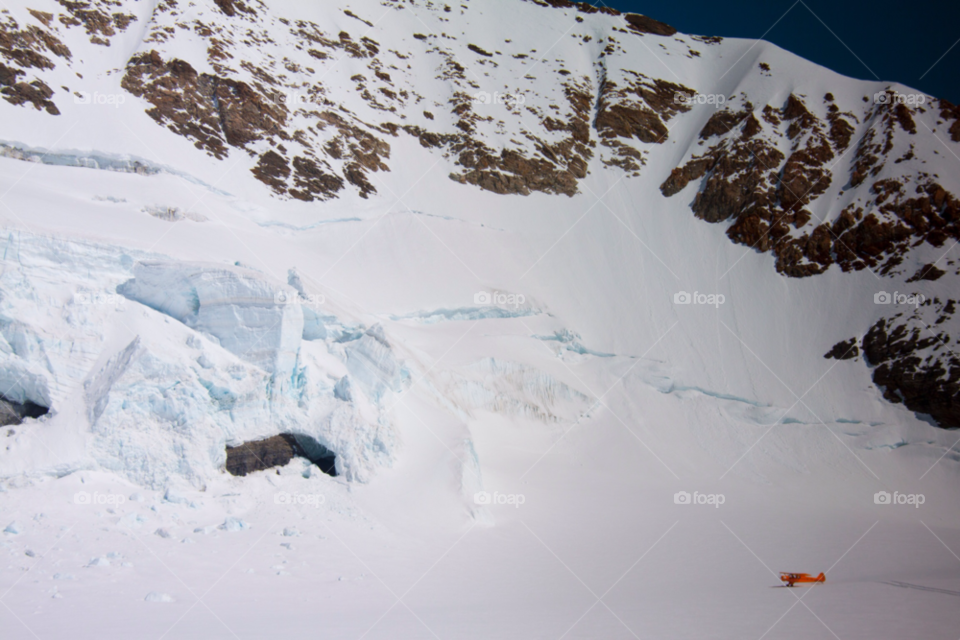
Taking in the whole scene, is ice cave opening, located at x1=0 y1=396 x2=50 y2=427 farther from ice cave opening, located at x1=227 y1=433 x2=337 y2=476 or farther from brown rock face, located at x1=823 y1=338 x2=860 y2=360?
brown rock face, located at x1=823 y1=338 x2=860 y2=360

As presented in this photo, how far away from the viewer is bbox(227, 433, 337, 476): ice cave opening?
416 inches

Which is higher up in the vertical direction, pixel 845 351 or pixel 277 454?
pixel 845 351

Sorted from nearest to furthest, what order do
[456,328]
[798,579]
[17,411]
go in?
[17,411] < [798,579] < [456,328]

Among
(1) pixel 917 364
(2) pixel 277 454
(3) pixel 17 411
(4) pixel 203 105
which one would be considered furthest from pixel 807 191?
(3) pixel 17 411

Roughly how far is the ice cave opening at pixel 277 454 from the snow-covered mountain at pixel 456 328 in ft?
0.23

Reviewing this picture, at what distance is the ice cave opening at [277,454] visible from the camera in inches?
416

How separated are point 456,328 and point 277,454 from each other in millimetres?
12752

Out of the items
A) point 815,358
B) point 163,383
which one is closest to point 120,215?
point 163,383

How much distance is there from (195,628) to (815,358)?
1200 inches

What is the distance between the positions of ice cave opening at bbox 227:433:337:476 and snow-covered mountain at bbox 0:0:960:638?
69 mm

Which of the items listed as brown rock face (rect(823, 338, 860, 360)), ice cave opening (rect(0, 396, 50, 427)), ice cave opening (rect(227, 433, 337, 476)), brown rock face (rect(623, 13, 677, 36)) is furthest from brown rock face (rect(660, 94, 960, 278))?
ice cave opening (rect(0, 396, 50, 427))

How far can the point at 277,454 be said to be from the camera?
36.4 feet

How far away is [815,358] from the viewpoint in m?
28.7

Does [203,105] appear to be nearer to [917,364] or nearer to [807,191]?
[807,191]
